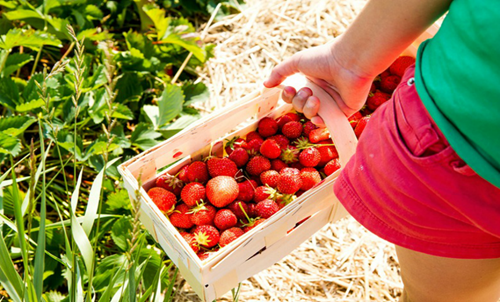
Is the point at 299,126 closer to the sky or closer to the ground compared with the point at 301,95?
closer to the ground

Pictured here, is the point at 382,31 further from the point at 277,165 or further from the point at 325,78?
the point at 277,165

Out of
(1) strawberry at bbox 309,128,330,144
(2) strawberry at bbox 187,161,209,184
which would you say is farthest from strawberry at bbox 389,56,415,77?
(2) strawberry at bbox 187,161,209,184

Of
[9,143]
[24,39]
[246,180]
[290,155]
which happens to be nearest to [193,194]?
[246,180]

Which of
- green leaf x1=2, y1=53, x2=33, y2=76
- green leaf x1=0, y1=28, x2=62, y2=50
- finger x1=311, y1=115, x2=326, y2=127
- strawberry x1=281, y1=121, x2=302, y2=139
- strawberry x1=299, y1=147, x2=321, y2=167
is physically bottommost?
strawberry x1=299, y1=147, x2=321, y2=167

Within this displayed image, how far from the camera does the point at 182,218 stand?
1.29 meters

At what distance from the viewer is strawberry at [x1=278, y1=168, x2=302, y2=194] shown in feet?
4.25

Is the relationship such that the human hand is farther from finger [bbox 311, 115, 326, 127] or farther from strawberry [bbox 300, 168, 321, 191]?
strawberry [bbox 300, 168, 321, 191]

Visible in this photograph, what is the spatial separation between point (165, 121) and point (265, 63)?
2.06 ft

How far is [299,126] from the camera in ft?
4.73

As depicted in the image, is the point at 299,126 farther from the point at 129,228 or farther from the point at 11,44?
the point at 11,44

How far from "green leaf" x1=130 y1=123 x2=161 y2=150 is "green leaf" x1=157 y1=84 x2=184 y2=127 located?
0.15ft

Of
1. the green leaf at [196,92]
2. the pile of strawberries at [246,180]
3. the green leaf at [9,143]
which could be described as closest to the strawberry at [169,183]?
the pile of strawberries at [246,180]

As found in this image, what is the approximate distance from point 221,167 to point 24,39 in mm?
826

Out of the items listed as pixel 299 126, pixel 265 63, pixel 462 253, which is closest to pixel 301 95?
pixel 299 126
